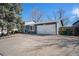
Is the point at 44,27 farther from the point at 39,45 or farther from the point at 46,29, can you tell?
the point at 39,45

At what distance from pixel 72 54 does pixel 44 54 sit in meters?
0.67

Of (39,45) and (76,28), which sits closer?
(39,45)

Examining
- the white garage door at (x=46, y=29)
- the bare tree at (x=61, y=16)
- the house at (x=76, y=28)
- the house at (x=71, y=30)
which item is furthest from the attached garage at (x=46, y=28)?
the house at (x=76, y=28)

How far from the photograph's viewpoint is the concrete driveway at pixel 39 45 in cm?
429

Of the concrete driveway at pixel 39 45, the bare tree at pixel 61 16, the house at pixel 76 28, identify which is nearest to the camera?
the concrete driveway at pixel 39 45

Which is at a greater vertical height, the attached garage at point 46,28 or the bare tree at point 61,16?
the bare tree at point 61,16

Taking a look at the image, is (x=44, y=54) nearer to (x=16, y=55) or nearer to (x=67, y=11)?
(x=16, y=55)

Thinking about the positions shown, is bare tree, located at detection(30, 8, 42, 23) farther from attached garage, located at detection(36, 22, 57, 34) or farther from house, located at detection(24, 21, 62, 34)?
attached garage, located at detection(36, 22, 57, 34)

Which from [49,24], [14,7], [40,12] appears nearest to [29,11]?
[40,12]

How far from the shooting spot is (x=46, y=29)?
5078mm

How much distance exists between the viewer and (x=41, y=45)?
452cm

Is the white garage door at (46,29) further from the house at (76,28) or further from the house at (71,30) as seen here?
the house at (76,28)

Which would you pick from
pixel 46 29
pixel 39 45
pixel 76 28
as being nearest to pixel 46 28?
pixel 46 29

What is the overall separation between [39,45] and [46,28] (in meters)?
0.73
